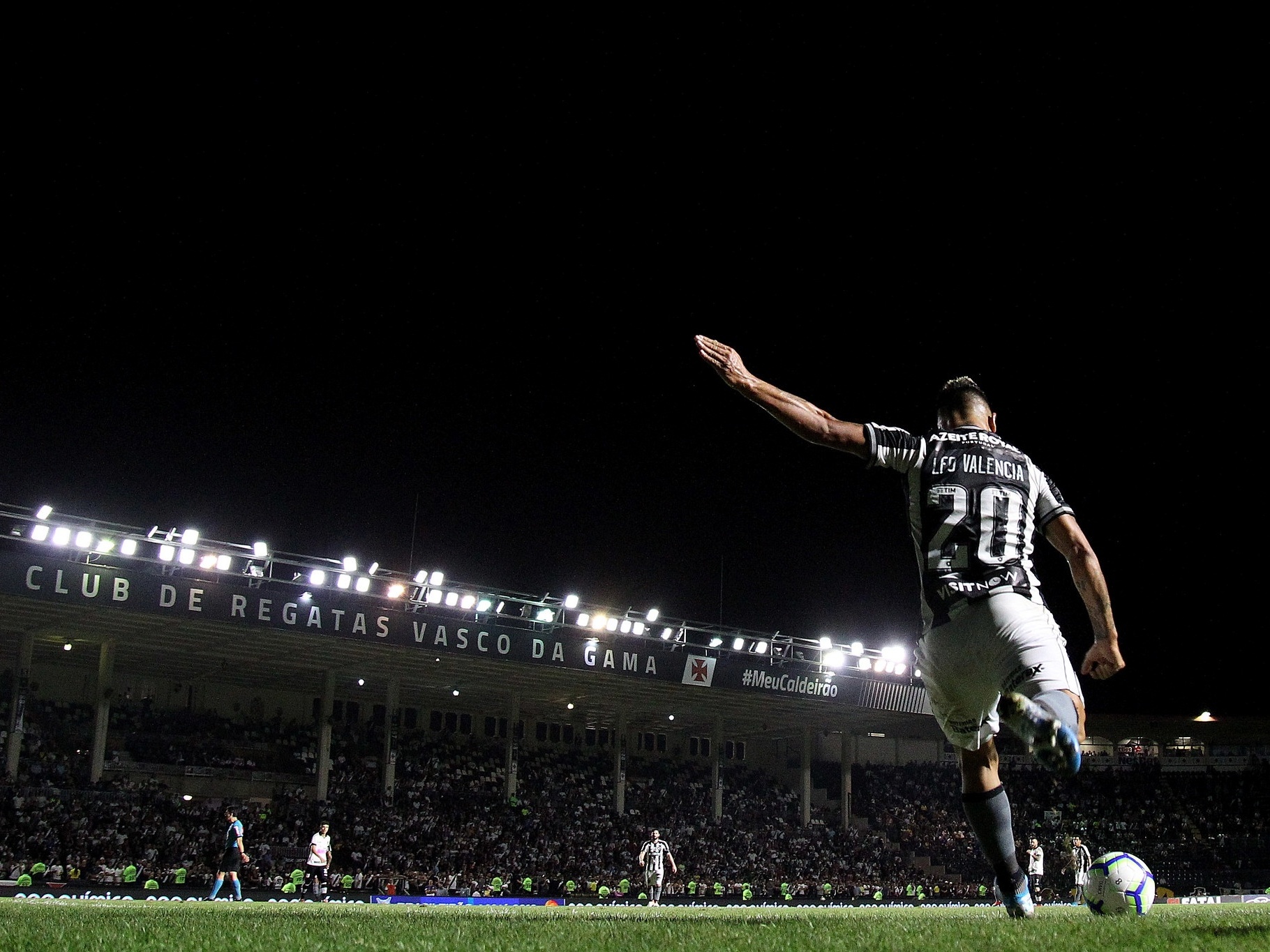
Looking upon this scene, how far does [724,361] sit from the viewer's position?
5148mm

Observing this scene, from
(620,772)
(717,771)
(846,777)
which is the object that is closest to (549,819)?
(620,772)

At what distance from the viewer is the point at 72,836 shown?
2880cm

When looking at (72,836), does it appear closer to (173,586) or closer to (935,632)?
(173,586)

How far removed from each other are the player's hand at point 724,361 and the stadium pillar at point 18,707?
100 ft

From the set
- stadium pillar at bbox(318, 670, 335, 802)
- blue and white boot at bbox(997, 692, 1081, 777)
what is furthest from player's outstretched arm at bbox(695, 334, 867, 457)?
stadium pillar at bbox(318, 670, 335, 802)

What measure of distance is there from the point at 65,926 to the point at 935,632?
4.44m

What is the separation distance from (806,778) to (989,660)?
44.4 metres

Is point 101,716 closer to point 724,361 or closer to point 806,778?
point 806,778

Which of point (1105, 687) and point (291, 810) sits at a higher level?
point (1105, 687)

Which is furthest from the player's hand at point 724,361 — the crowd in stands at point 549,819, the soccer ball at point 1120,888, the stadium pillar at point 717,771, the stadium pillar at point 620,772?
Result: the stadium pillar at point 717,771

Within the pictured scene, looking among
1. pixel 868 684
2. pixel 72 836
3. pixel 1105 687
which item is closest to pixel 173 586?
pixel 72 836

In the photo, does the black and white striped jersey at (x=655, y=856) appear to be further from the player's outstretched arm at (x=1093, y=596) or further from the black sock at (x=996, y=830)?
the player's outstretched arm at (x=1093, y=596)

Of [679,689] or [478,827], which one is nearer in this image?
[478,827]

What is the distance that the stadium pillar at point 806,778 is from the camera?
153 ft
